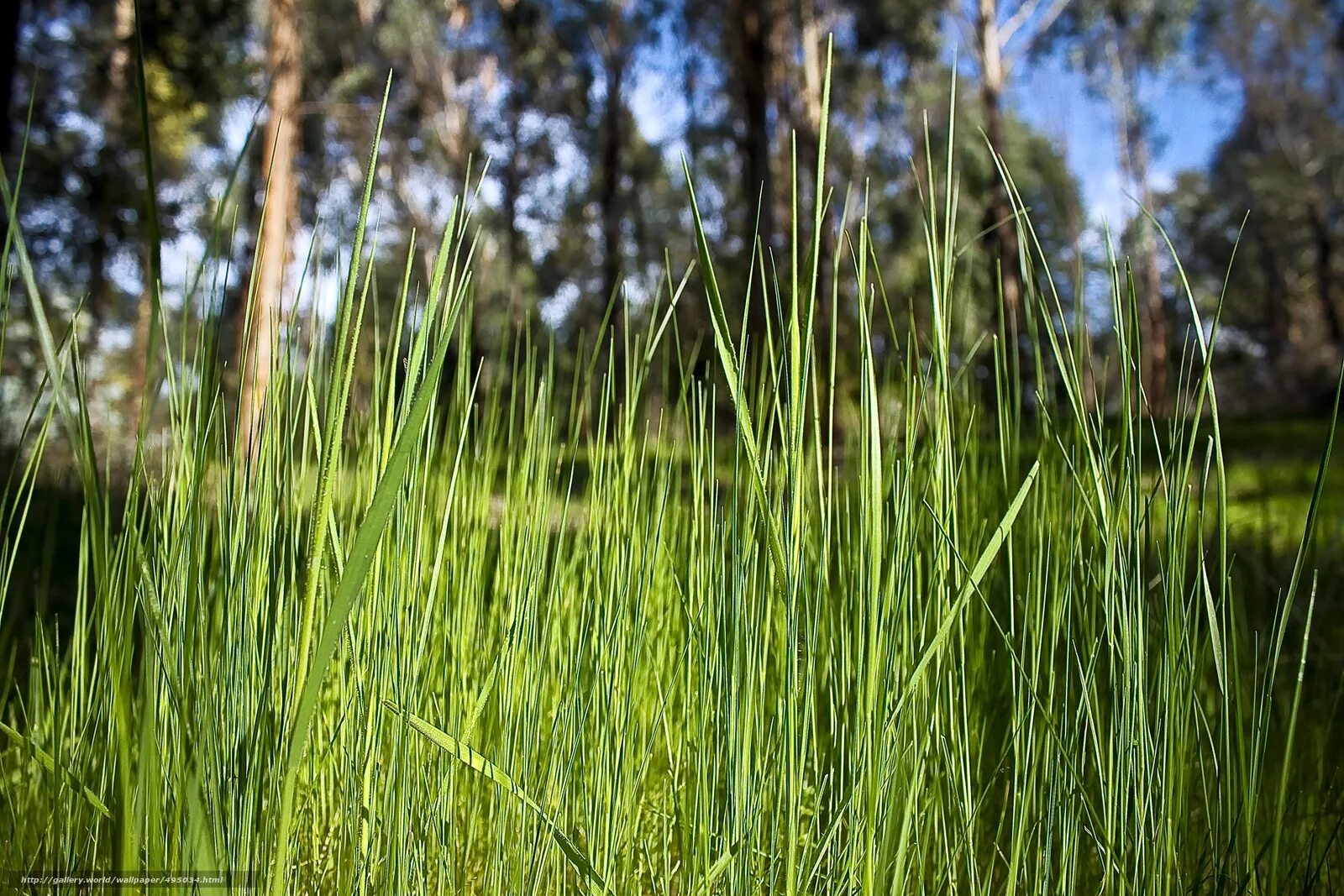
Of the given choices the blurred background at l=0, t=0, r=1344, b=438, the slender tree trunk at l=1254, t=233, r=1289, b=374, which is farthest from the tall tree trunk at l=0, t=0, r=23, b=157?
the slender tree trunk at l=1254, t=233, r=1289, b=374

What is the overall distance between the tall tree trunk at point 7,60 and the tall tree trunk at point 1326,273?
628 inches

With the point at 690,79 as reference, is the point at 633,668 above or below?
below

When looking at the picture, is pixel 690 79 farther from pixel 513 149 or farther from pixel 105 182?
pixel 105 182

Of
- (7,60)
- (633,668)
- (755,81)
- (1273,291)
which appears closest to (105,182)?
(7,60)

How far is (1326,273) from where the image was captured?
50.5 ft

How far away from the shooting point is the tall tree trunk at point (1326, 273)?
47.5 ft

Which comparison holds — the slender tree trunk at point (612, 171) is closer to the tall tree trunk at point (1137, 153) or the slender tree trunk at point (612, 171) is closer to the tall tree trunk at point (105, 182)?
the tall tree trunk at point (105, 182)

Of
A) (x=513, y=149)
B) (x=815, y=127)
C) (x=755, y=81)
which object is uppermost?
(x=513, y=149)

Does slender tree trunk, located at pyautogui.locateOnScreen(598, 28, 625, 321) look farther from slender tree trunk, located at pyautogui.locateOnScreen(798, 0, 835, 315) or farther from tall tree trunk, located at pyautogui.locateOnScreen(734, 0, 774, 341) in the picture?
tall tree trunk, located at pyautogui.locateOnScreen(734, 0, 774, 341)

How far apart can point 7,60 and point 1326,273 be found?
702 inches

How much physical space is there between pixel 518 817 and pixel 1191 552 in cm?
214

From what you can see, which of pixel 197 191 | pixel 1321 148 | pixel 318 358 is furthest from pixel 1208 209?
pixel 318 358

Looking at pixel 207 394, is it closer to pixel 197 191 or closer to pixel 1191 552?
pixel 1191 552

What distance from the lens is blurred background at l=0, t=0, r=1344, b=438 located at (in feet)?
22.4
